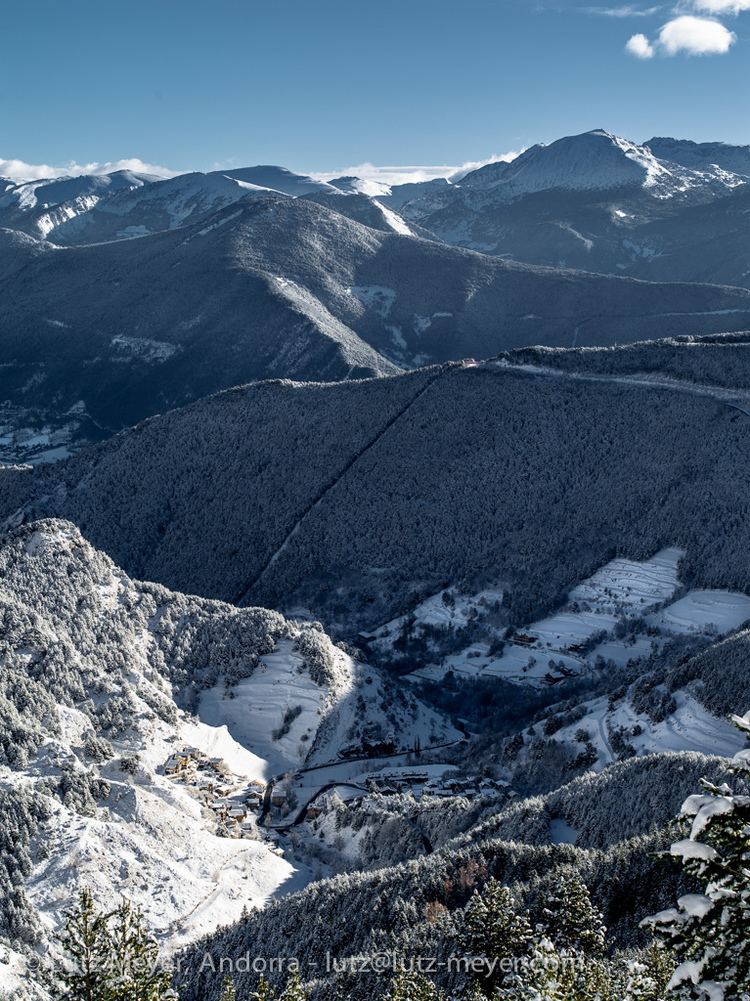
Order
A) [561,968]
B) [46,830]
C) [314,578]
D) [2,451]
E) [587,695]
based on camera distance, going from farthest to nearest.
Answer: [2,451] → [314,578] → [587,695] → [46,830] → [561,968]

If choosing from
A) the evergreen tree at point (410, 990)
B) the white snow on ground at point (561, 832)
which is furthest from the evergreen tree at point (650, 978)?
the white snow on ground at point (561, 832)

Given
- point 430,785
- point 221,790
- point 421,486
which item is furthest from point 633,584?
point 221,790

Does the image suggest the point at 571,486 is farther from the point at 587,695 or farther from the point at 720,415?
the point at 587,695

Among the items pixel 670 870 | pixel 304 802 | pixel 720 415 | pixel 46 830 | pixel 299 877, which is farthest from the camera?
pixel 720 415

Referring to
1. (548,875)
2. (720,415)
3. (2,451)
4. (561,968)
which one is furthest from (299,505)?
(2,451)

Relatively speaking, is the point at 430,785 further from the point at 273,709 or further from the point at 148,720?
the point at 148,720

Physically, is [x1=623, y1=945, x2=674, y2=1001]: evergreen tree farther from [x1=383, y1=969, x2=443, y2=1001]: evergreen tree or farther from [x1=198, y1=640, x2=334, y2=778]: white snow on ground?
[x1=198, y1=640, x2=334, y2=778]: white snow on ground

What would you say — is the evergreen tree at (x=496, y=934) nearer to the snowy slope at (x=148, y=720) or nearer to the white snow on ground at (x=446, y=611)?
the snowy slope at (x=148, y=720)
